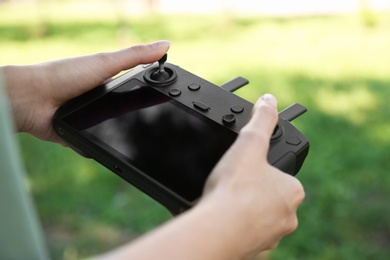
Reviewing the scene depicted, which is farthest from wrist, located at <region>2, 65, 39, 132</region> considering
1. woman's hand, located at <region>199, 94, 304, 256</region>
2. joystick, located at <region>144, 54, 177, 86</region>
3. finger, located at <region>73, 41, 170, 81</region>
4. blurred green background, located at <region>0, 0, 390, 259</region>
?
blurred green background, located at <region>0, 0, 390, 259</region>

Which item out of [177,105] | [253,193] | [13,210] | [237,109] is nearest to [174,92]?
[177,105]

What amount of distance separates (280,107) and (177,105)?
1.65m

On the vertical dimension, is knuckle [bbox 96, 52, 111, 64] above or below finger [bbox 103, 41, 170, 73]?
below

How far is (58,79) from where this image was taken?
51.8 inches

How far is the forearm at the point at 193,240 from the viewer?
0.79 m

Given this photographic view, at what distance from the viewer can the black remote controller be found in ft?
3.60

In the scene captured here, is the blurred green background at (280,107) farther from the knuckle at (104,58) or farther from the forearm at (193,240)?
the forearm at (193,240)

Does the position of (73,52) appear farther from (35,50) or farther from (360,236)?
(360,236)

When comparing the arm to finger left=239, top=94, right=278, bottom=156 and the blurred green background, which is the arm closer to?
finger left=239, top=94, right=278, bottom=156

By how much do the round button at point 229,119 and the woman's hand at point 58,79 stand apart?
224mm

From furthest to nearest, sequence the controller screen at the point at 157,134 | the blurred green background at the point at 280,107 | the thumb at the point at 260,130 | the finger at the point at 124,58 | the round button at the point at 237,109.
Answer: the blurred green background at the point at 280,107
the finger at the point at 124,58
the round button at the point at 237,109
the controller screen at the point at 157,134
the thumb at the point at 260,130

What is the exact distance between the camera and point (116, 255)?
0.77m

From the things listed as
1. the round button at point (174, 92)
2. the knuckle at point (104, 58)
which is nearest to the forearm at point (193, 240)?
the round button at point (174, 92)

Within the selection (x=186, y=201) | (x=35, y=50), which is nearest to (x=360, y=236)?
(x=186, y=201)
